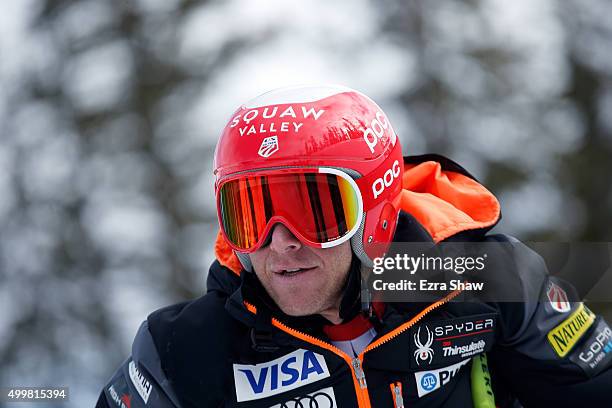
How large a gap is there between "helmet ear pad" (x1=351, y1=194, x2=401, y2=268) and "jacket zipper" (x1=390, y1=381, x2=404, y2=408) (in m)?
0.34

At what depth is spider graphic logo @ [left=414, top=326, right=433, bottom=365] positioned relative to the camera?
2.18 m

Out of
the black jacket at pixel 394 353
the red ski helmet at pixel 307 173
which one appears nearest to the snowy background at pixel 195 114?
the black jacket at pixel 394 353

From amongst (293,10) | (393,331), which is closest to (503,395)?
(393,331)

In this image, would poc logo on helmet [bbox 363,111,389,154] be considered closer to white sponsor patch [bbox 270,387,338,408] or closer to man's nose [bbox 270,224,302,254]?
man's nose [bbox 270,224,302,254]

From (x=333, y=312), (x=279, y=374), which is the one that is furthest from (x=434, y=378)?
(x=279, y=374)

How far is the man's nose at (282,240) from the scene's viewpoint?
2.10 metres

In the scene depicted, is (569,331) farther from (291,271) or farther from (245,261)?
(245,261)

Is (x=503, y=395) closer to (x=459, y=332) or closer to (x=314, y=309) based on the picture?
(x=459, y=332)

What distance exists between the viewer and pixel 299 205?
2088mm

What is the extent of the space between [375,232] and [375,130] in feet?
0.97

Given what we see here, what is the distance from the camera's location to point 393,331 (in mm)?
2158

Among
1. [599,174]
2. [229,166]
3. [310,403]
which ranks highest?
[229,166]

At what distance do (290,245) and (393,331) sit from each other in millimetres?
380

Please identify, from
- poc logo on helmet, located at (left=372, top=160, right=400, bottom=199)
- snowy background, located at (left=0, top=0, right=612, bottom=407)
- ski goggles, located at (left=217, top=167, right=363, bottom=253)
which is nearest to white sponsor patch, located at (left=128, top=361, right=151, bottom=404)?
ski goggles, located at (left=217, top=167, right=363, bottom=253)
